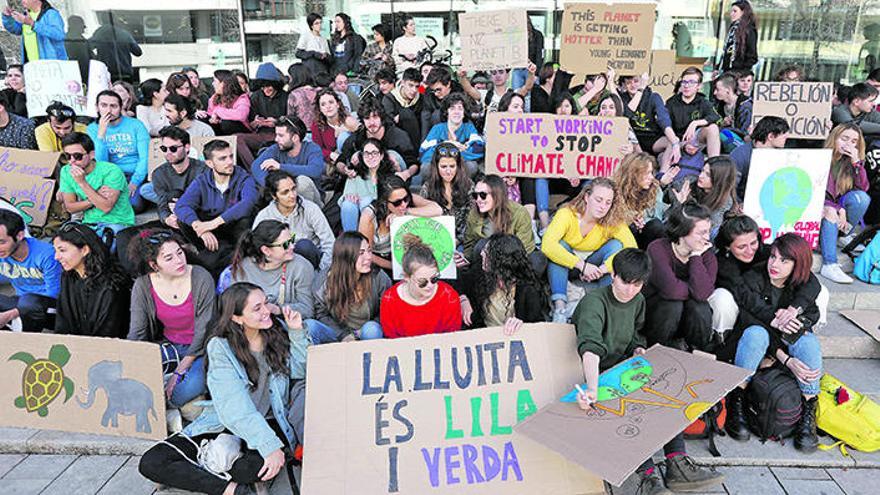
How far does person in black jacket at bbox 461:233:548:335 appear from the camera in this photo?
3977mm

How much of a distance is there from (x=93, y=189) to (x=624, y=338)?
15.1 feet

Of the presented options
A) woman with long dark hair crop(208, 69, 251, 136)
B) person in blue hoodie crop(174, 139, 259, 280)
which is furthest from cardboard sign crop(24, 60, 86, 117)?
person in blue hoodie crop(174, 139, 259, 280)

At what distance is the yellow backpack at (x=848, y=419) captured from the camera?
3.54 m

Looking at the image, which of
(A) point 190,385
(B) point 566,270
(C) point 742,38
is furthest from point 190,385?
(C) point 742,38

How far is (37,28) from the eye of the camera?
753cm

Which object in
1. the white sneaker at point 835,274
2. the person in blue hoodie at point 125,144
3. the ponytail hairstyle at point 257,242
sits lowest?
the white sneaker at point 835,274

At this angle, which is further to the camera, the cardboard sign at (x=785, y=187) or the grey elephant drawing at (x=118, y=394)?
the cardboard sign at (x=785, y=187)

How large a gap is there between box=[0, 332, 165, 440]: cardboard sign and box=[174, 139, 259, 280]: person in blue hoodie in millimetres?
1410

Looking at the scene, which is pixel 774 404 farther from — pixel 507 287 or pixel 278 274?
pixel 278 274

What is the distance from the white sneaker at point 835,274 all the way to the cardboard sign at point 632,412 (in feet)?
8.59

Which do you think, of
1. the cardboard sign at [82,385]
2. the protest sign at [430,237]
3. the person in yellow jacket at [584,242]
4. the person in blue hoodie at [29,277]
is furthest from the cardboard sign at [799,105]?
the person in blue hoodie at [29,277]

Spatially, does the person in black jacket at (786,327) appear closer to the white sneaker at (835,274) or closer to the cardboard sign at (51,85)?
the white sneaker at (835,274)

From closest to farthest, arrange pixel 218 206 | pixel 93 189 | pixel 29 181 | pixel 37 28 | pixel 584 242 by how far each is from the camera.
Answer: pixel 584 242 → pixel 218 206 → pixel 93 189 → pixel 29 181 → pixel 37 28

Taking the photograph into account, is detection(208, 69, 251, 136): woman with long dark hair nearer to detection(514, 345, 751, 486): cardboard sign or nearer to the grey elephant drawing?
the grey elephant drawing
